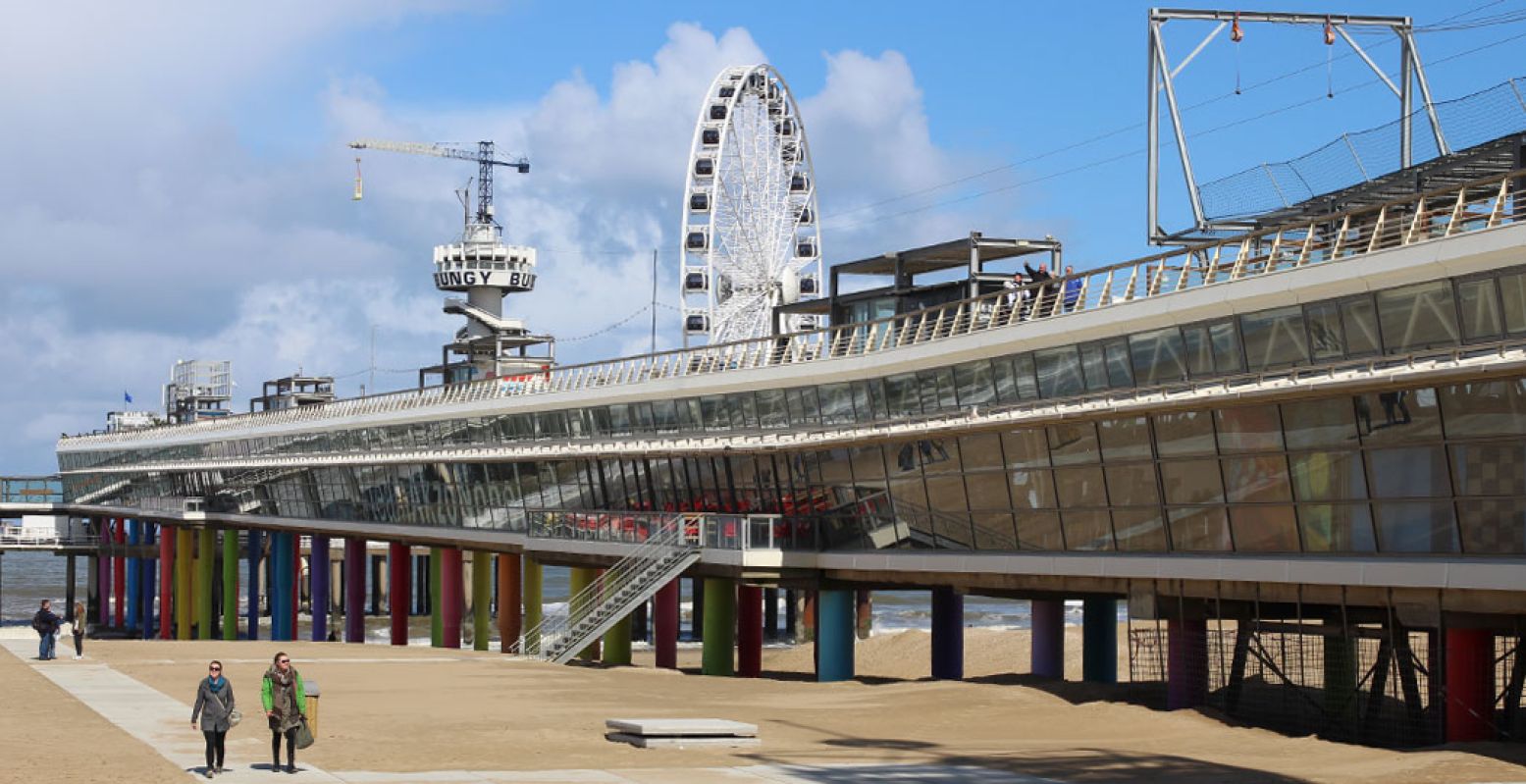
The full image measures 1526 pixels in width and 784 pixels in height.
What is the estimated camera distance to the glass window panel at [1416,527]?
2797cm

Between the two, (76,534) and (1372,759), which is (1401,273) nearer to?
(1372,759)

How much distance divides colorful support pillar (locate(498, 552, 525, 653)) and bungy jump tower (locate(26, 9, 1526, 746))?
0.36 ft

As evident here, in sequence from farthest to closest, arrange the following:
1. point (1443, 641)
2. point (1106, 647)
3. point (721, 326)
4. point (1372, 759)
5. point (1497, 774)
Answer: point (721, 326), point (1106, 647), point (1443, 641), point (1372, 759), point (1497, 774)

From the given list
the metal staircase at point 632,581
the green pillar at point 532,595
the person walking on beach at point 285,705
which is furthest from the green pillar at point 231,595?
the person walking on beach at point 285,705

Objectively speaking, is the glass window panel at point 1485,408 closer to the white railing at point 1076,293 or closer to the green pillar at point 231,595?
the white railing at point 1076,293

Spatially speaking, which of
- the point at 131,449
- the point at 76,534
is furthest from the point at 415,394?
the point at 76,534

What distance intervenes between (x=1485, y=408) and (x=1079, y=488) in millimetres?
10164

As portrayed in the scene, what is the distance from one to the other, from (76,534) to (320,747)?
8666 centimetres

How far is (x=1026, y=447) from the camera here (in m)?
37.4

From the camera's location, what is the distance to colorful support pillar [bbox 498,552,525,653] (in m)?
60.6

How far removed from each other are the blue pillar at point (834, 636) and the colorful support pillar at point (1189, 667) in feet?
42.1

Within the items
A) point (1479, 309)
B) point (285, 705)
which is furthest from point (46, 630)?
point (1479, 309)

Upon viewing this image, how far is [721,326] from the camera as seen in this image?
6781 centimetres

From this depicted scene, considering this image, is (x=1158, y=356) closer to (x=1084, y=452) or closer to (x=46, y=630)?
(x=1084, y=452)
